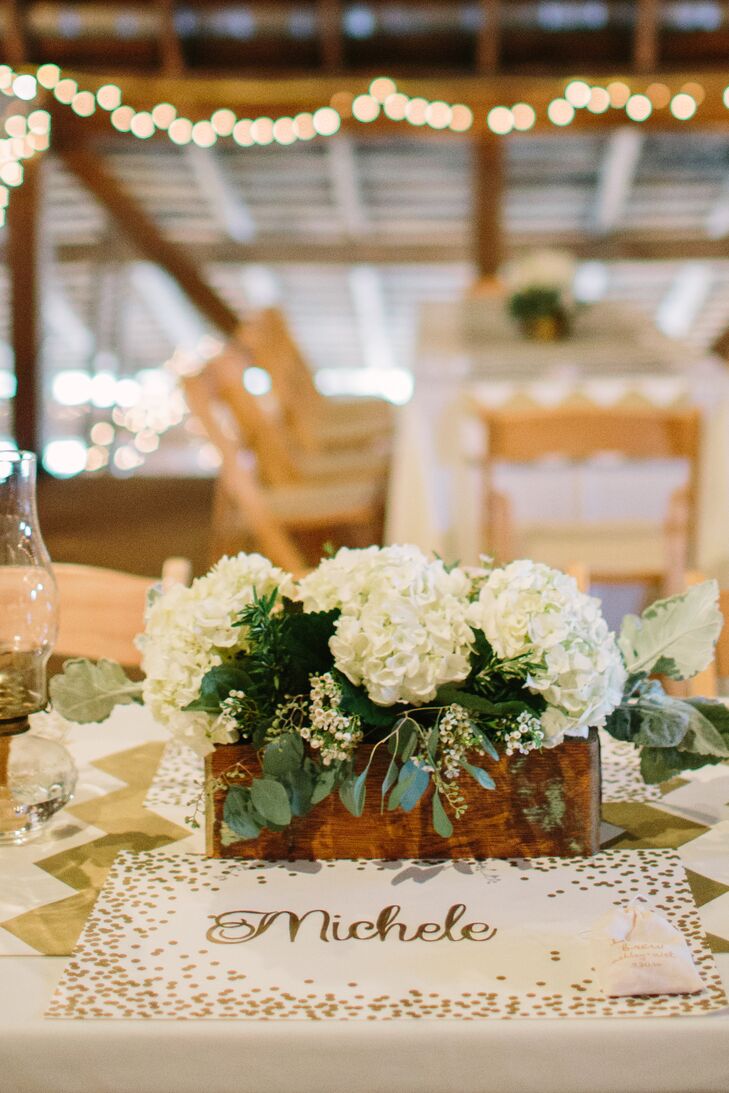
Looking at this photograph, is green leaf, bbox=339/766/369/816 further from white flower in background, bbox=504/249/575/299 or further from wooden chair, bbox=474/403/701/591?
white flower in background, bbox=504/249/575/299

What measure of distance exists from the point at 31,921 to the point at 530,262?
3.30m

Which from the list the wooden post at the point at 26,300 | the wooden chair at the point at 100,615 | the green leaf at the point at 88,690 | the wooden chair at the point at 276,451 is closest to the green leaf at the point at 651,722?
the green leaf at the point at 88,690

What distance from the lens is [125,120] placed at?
19.5 ft

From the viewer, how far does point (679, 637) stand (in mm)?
886

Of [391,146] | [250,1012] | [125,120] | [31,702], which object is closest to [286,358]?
[125,120]

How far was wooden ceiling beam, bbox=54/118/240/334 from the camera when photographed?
6.45 meters

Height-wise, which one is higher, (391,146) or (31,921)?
(391,146)

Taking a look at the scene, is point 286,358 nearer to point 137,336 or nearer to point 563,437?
point 563,437

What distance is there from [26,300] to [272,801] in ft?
19.2

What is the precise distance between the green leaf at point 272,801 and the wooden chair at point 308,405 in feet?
12.6

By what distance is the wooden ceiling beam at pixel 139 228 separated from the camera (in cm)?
645

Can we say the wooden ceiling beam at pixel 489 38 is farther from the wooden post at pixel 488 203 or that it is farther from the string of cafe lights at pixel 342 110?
the wooden post at pixel 488 203

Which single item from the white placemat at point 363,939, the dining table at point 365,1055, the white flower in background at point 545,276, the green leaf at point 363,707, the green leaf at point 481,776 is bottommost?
the dining table at point 365,1055

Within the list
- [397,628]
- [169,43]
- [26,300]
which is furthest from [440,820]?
[169,43]
